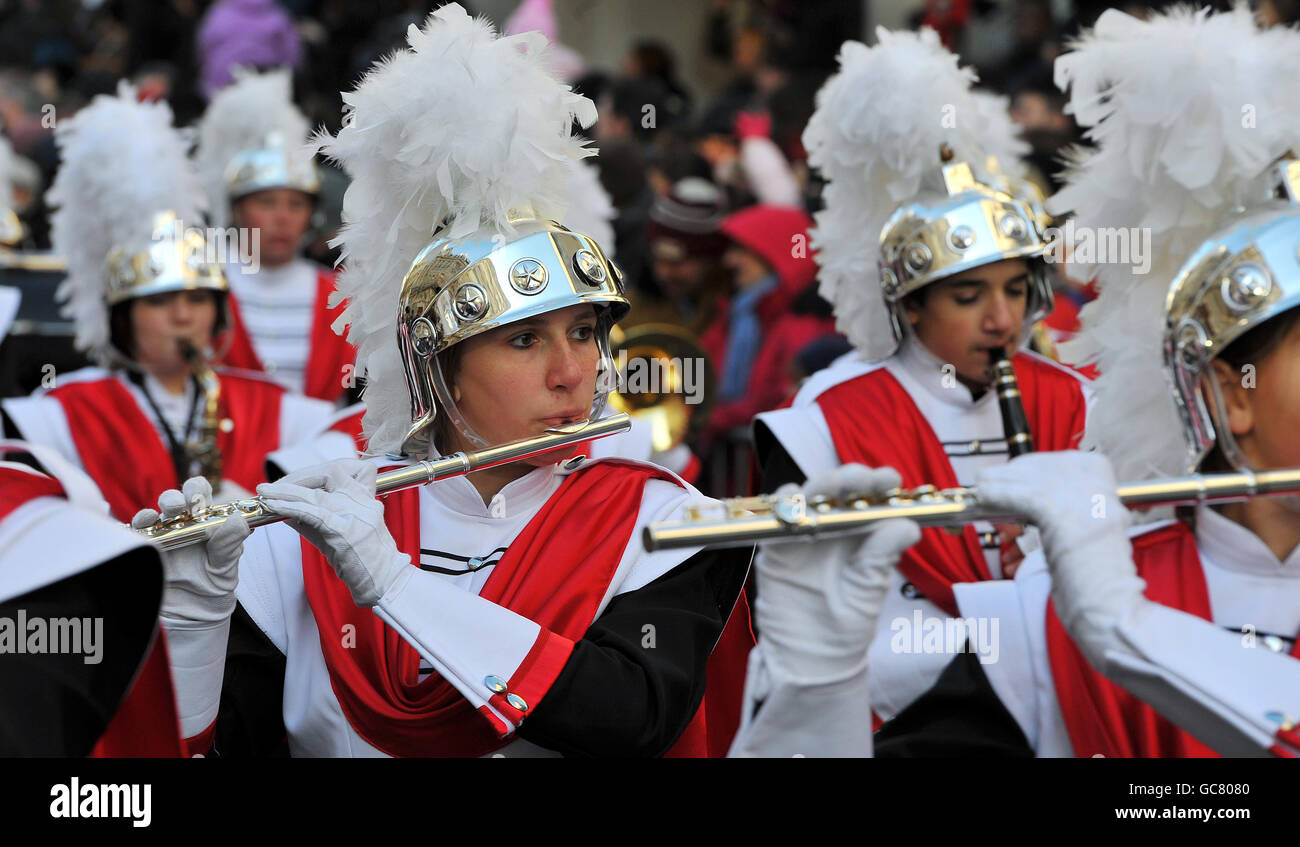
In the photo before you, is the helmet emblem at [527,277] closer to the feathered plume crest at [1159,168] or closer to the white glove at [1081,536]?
the white glove at [1081,536]

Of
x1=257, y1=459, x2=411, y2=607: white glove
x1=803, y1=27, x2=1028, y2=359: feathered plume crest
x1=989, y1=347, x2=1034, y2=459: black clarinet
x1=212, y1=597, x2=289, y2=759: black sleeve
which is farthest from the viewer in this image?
x1=803, y1=27, x2=1028, y2=359: feathered plume crest

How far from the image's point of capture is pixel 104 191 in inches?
237

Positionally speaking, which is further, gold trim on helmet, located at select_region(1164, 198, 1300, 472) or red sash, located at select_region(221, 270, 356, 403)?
red sash, located at select_region(221, 270, 356, 403)

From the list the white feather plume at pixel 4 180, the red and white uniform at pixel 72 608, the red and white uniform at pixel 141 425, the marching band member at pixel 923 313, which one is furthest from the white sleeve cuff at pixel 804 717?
the white feather plume at pixel 4 180

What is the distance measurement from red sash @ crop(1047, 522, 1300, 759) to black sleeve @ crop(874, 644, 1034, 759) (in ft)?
0.30

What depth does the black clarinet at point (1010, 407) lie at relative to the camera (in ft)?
11.8

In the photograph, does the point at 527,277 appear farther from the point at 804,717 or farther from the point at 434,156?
the point at 804,717

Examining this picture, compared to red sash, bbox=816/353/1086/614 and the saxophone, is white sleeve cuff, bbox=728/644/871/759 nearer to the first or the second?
red sash, bbox=816/353/1086/614

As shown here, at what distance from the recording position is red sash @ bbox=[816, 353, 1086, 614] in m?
3.91

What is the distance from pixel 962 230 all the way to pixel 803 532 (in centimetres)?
225

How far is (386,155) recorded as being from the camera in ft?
9.50

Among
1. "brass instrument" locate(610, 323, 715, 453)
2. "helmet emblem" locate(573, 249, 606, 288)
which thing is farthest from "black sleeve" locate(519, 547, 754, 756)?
"brass instrument" locate(610, 323, 715, 453)

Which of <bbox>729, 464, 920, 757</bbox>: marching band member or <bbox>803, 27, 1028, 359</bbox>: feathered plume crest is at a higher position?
<bbox>803, 27, 1028, 359</bbox>: feathered plume crest
